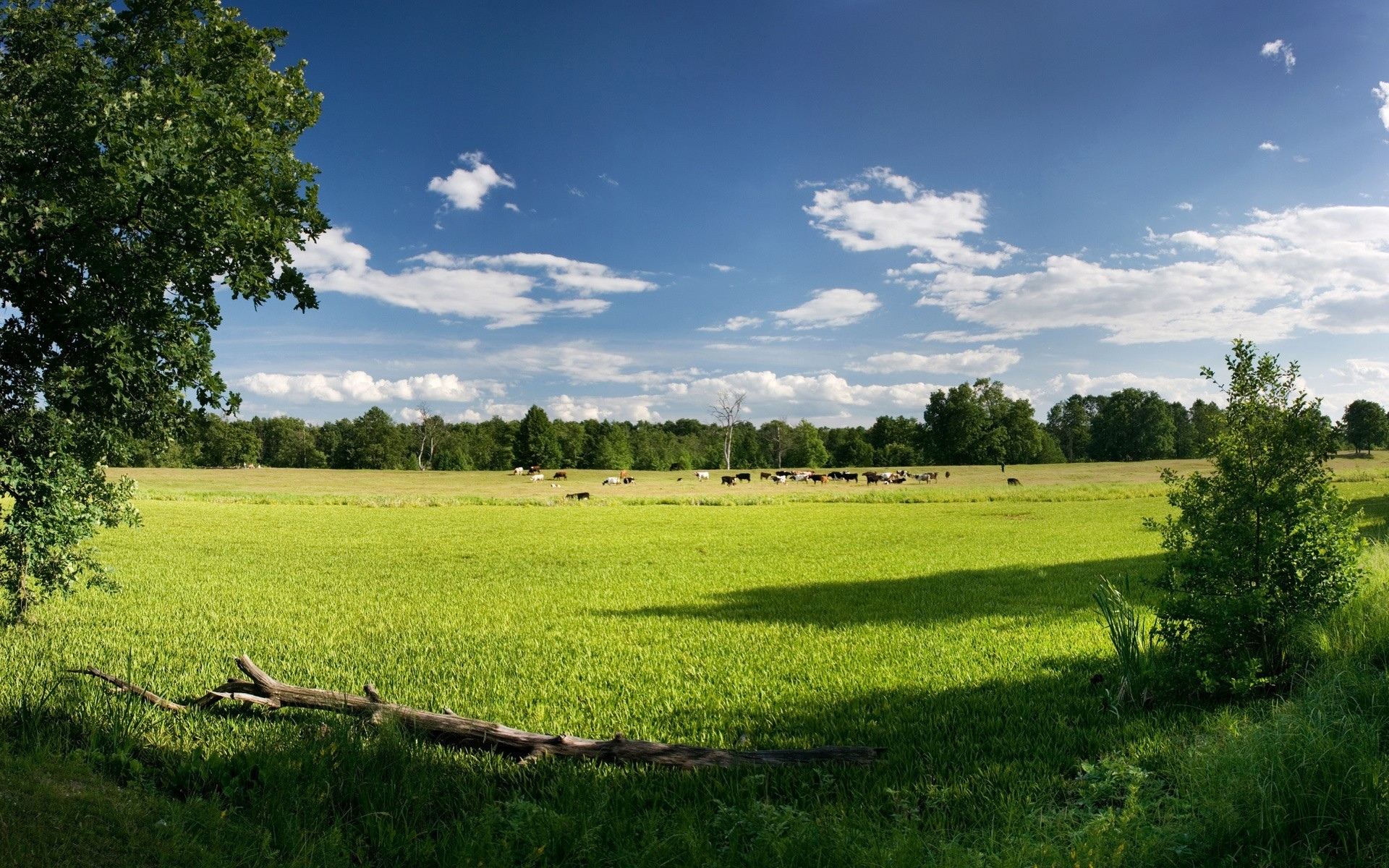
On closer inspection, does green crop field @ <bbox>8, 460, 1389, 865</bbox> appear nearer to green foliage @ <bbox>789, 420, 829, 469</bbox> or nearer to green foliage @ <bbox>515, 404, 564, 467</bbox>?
green foliage @ <bbox>515, 404, 564, 467</bbox>

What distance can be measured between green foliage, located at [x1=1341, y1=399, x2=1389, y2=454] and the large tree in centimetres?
15151

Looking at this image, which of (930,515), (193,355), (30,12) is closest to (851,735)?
(193,355)

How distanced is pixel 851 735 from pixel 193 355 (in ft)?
29.2

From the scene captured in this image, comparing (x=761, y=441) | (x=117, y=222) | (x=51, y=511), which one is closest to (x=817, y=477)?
(x=761, y=441)

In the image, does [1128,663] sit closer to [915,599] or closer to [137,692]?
[915,599]

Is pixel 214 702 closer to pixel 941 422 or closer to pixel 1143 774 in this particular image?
pixel 1143 774

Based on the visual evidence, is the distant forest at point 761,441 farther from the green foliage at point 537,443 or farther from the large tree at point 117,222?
the large tree at point 117,222

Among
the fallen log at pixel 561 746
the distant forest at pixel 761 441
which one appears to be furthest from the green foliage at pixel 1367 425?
the fallen log at pixel 561 746

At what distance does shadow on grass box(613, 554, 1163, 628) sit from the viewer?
43.7ft

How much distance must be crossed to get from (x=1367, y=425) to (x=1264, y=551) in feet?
488

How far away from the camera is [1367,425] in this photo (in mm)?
114250

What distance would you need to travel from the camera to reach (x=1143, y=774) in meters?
5.14

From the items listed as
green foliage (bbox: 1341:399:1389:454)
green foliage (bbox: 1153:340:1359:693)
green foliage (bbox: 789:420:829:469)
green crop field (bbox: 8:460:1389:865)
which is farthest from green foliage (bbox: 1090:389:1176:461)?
green foliage (bbox: 1153:340:1359:693)

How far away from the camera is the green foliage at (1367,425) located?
11431 cm
